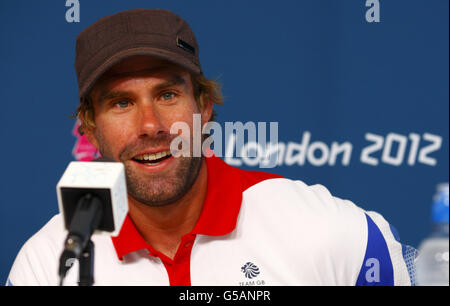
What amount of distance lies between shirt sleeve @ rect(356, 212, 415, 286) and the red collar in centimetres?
28

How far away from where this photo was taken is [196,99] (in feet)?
3.94

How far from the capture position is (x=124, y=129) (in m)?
1.04

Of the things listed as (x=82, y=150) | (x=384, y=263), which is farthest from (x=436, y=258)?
(x=82, y=150)

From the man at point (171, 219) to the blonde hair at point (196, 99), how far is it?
0.04 m

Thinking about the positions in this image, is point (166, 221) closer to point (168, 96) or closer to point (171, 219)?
point (171, 219)

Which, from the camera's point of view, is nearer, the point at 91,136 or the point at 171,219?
the point at 171,219

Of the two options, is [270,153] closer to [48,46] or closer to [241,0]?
[241,0]

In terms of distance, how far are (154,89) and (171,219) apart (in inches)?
11.5

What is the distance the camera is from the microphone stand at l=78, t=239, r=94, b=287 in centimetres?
60

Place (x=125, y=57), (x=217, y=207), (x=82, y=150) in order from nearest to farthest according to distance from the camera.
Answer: (x=125, y=57)
(x=217, y=207)
(x=82, y=150)

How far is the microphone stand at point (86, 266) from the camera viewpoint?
0.60 metres

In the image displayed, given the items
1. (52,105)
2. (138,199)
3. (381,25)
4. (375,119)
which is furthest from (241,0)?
(138,199)

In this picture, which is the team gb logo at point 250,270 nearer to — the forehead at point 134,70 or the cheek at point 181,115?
the cheek at point 181,115

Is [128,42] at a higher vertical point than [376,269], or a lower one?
higher
